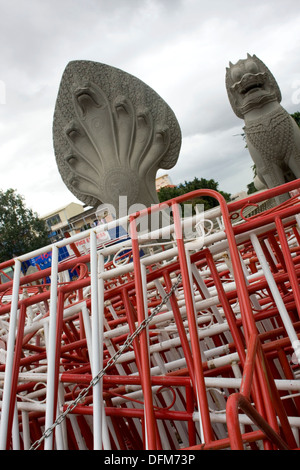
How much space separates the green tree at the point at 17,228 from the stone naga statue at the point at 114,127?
2231 centimetres

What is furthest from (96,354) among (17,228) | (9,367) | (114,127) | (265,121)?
(17,228)

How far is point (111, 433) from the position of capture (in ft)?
7.02

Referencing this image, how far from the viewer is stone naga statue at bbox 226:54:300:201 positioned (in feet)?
22.7

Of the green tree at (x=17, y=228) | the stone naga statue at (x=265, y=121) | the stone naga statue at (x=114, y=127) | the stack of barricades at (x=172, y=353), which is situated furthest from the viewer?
the green tree at (x=17, y=228)

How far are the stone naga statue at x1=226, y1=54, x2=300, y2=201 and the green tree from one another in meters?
24.3

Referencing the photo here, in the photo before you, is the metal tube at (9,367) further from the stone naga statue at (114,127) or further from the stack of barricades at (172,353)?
the stone naga statue at (114,127)

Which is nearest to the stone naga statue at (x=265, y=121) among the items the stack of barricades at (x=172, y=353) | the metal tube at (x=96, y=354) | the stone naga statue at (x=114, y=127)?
the stone naga statue at (x=114, y=127)

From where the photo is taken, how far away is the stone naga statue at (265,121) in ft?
22.7

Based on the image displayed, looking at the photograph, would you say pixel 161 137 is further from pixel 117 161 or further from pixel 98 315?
pixel 98 315

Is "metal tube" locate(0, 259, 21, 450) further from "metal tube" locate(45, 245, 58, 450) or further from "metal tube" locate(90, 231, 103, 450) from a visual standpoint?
"metal tube" locate(90, 231, 103, 450)

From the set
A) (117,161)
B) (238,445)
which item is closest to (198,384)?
(238,445)

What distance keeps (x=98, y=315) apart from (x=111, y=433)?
830 millimetres

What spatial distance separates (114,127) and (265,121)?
9.45ft

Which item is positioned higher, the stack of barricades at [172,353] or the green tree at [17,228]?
the green tree at [17,228]
